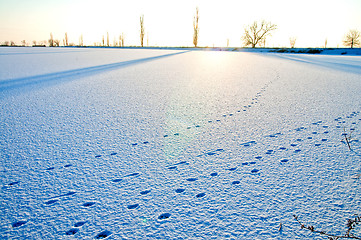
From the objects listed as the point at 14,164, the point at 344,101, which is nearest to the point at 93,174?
the point at 14,164

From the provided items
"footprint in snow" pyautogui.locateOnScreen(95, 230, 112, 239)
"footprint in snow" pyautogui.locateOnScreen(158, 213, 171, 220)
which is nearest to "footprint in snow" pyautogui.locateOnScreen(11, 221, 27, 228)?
"footprint in snow" pyautogui.locateOnScreen(95, 230, 112, 239)

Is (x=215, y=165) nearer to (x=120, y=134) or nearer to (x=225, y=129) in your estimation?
(x=225, y=129)

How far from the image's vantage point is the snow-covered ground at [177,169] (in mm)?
934

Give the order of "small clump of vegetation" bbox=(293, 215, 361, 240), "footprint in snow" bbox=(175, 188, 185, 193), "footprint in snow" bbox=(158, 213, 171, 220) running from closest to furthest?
"small clump of vegetation" bbox=(293, 215, 361, 240) < "footprint in snow" bbox=(158, 213, 171, 220) < "footprint in snow" bbox=(175, 188, 185, 193)

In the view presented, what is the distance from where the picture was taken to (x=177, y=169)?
1.34 m

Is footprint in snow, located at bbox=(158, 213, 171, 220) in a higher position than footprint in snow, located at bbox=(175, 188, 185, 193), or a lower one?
lower

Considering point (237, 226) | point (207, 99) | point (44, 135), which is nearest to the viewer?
point (237, 226)

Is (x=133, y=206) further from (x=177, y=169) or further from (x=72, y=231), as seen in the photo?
(x=177, y=169)

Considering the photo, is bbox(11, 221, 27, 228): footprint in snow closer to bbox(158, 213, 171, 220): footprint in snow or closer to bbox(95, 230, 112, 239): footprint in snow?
bbox(95, 230, 112, 239): footprint in snow

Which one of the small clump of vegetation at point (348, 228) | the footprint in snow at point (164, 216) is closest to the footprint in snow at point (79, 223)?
the footprint in snow at point (164, 216)

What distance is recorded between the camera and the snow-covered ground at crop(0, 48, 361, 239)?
3.06ft

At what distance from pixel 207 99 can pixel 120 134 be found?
4.79ft

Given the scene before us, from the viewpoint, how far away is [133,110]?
2.53 meters

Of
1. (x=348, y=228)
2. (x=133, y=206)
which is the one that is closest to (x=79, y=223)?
(x=133, y=206)
